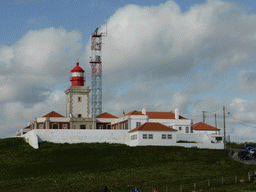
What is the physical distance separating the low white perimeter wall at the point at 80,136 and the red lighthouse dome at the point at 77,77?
1800 centimetres

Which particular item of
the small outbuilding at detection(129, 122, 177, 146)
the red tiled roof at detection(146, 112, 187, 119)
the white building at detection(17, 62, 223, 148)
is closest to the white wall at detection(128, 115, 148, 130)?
the white building at detection(17, 62, 223, 148)

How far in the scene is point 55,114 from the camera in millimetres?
93062

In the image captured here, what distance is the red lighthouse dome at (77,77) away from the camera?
97.2m

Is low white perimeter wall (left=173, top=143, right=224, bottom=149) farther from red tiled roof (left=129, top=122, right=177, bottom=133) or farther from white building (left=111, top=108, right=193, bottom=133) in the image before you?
white building (left=111, top=108, right=193, bottom=133)

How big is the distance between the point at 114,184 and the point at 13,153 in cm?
3070

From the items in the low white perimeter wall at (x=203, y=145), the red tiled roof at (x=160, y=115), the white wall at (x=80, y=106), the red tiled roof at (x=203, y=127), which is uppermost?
the white wall at (x=80, y=106)

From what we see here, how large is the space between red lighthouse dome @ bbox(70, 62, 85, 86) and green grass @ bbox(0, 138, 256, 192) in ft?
68.6

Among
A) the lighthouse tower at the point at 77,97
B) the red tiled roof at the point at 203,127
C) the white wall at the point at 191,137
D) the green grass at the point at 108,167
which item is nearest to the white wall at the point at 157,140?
the green grass at the point at 108,167

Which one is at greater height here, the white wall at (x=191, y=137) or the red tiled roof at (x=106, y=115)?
the red tiled roof at (x=106, y=115)

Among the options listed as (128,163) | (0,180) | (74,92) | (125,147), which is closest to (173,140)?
(125,147)

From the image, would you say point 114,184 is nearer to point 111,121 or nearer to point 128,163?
point 128,163

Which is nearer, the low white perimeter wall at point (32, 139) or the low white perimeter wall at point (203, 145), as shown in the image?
the low white perimeter wall at point (32, 139)

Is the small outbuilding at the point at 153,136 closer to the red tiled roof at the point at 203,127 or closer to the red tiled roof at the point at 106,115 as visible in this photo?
the red tiled roof at the point at 106,115

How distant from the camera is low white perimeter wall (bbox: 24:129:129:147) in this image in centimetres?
8100
